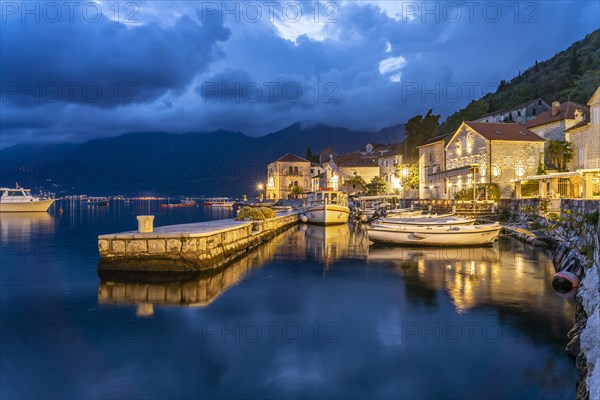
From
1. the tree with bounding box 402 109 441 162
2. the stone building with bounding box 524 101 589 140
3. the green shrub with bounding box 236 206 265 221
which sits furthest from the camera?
the tree with bounding box 402 109 441 162

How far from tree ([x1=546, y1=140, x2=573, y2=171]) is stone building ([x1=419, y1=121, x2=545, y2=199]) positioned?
67.5 inches

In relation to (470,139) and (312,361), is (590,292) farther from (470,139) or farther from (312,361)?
(470,139)

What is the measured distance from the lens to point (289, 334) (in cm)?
1030

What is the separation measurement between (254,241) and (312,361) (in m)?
16.7

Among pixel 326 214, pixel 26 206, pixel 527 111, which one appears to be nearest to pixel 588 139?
pixel 326 214

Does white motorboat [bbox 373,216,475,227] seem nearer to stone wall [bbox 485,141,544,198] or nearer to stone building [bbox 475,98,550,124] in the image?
stone wall [bbox 485,141,544,198]

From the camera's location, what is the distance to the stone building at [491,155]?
40625 millimetres

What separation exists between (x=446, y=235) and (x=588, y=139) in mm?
20292

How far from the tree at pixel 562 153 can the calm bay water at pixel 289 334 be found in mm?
25268

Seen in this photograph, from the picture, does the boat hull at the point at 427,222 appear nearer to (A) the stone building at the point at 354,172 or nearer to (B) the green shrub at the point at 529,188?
(B) the green shrub at the point at 529,188

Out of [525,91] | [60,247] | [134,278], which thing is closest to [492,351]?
[134,278]

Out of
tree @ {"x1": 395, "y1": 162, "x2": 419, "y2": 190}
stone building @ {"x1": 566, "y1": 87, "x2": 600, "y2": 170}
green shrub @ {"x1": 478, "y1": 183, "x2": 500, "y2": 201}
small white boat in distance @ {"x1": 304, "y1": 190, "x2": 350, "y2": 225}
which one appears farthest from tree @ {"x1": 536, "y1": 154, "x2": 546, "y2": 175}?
tree @ {"x1": 395, "y1": 162, "x2": 419, "y2": 190}

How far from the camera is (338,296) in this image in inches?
555

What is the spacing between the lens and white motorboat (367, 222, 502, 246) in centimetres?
2448
